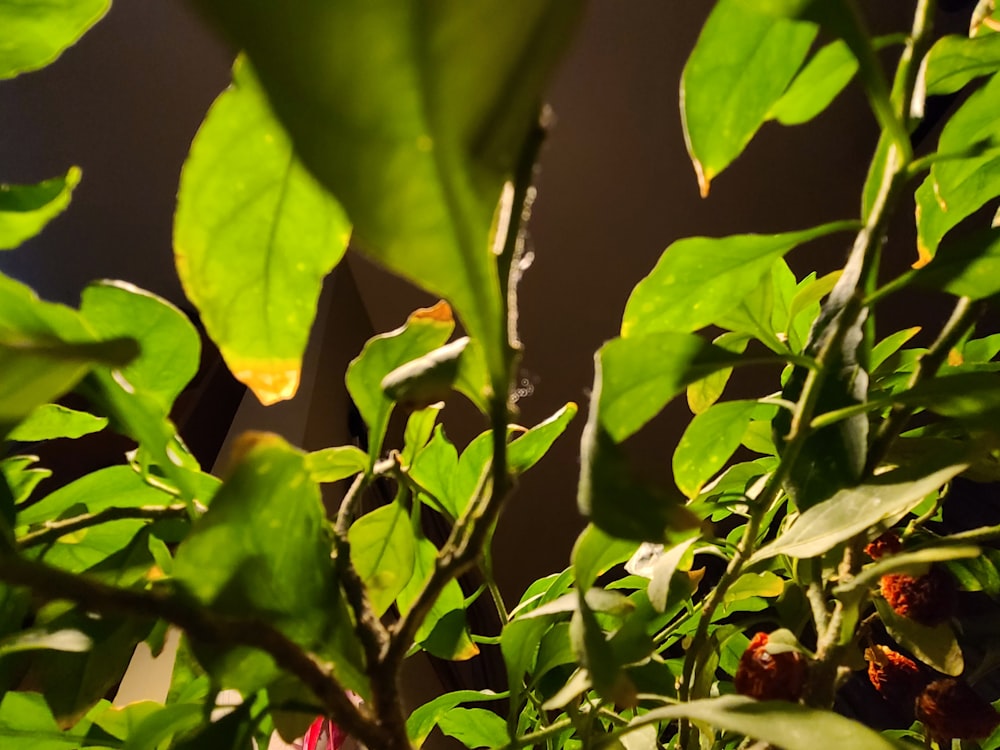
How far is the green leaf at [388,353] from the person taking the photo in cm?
30

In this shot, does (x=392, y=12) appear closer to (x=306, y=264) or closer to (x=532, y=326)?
(x=306, y=264)

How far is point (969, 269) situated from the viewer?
280 mm

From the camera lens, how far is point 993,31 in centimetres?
32

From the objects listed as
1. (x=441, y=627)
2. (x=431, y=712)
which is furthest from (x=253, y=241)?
(x=431, y=712)

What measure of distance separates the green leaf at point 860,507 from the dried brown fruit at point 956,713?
0.19 metres

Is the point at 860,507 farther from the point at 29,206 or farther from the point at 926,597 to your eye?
the point at 29,206

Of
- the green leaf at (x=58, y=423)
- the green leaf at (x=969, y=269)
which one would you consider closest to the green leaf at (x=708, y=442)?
the green leaf at (x=969, y=269)

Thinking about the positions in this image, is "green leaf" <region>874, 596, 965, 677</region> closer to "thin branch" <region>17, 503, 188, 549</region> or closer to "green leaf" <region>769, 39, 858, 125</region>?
"green leaf" <region>769, 39, 858, 125</region>

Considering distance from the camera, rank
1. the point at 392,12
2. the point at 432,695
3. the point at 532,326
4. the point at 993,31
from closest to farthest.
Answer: the point at 392,12 → the point at 993,31 → the point at 432,695 → the point at 532,326

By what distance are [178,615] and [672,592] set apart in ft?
0.63

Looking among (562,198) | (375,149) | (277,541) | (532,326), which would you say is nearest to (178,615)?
(277,541)

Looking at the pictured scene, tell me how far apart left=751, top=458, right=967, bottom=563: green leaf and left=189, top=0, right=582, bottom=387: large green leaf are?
199 millimetres

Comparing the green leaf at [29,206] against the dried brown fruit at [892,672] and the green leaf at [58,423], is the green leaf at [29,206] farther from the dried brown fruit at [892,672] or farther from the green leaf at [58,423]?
the dried brown fruit at [892,672]

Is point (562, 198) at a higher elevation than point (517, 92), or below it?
below
